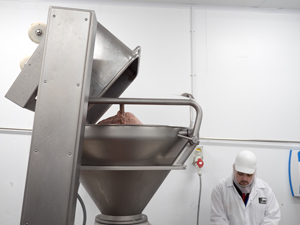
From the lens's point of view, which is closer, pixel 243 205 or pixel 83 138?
pixel 83 138

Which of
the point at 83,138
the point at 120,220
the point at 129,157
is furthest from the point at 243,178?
the point at 83,138

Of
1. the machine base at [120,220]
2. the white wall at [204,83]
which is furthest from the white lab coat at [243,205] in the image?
the machine base at [120,220]

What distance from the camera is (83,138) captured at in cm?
80

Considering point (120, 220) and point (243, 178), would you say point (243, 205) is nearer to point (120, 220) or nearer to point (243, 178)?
point (243, 178)

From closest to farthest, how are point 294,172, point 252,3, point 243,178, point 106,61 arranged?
point 106,61, point 243,178, point 294,172, point 252,3

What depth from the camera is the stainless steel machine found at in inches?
28.9

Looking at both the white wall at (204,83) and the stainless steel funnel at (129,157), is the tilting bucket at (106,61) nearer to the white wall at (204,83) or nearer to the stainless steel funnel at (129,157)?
the stainless steel funnel at (129,157)

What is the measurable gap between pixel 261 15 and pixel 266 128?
103 cm

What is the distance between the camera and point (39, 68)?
0.86 m

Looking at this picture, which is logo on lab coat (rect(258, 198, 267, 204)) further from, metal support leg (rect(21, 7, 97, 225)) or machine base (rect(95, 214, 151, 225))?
metal support leg (rect(21, 7, 97, 225))

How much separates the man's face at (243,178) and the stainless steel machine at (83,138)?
127 cm

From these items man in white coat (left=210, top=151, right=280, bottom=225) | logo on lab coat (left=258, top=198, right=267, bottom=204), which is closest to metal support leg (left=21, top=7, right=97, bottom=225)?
man in white coat (left=210, top=151, right=280, bottom=225)

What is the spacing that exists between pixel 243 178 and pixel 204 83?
0.82 m

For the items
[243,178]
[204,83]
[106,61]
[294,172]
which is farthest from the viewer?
[204,83]
